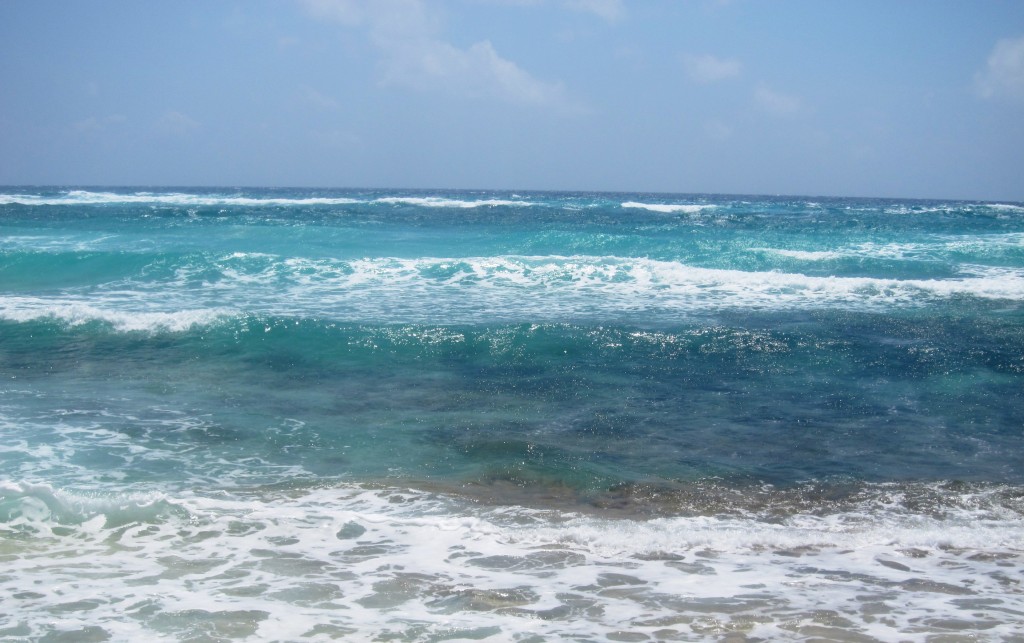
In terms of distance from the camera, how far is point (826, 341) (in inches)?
443

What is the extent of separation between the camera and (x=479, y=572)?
4.96 m

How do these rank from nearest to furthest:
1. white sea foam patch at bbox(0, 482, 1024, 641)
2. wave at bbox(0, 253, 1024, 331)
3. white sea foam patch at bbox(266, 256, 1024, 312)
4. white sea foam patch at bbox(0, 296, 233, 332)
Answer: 1. white sea foam patch at bbox(0, 482, 1024, 641)
2. white sea foam patch at bbox(0, 296, 233, 332)
3. wave at bbox(0, 253, 1024, 331)
4. white sea foam patch at bbox(266, 256, 1024, 312)

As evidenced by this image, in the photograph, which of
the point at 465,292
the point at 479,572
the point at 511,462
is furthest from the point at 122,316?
the point at 479,572

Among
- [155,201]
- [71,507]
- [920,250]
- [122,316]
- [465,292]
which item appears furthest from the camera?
[155,201]

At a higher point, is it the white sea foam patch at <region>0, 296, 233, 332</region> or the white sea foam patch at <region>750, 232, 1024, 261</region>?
the white sea foam patch at <region>750, 232, 1024, 261</region>

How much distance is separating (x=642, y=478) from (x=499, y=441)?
1.49 m

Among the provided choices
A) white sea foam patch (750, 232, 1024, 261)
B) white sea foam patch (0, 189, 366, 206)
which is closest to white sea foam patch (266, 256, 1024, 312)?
white sea foam patch (750, 232, 1024, 261)

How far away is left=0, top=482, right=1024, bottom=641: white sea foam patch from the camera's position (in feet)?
14.1

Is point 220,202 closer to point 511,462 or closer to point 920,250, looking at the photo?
point 920,250

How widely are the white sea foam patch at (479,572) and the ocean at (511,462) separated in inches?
0.9

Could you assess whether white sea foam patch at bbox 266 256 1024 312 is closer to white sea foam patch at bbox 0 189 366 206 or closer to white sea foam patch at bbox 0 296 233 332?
white sea foam patch at bbox 0 296 233 332

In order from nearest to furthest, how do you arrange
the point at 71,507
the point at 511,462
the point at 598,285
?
the point at 71,507 < the point at 511,462 < the point at 598,285

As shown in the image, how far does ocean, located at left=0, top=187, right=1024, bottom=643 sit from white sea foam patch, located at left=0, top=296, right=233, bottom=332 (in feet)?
0.25

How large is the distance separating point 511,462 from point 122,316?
8228 millimetres
